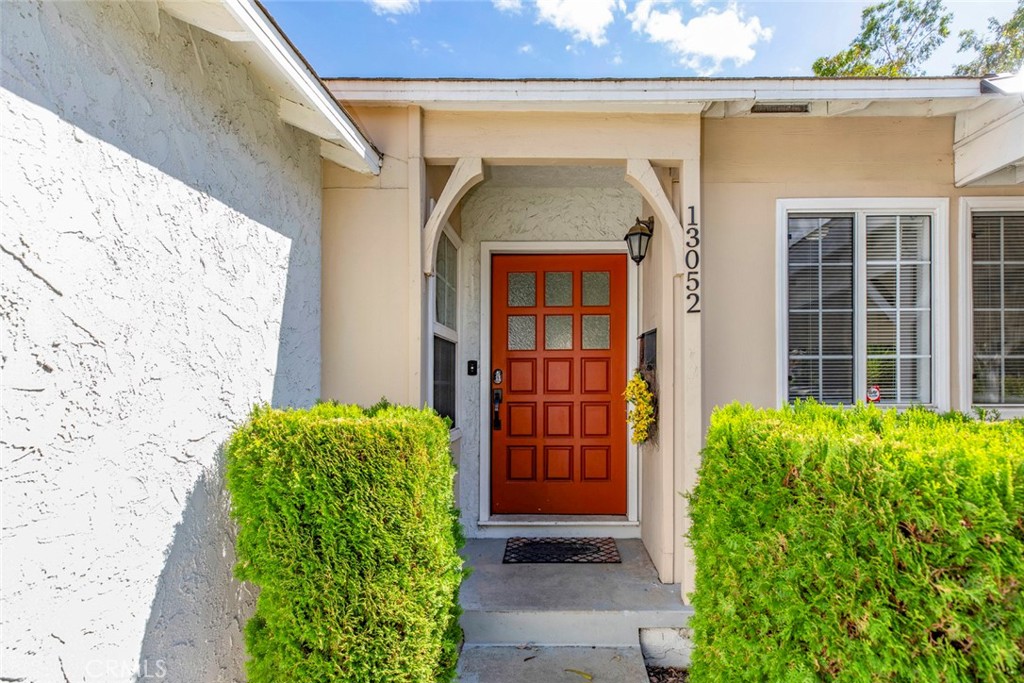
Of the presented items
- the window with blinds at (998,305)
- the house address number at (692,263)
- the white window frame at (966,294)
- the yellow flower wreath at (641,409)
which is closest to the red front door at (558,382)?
the yellow flower wreath at (641,409)

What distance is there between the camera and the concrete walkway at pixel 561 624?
2613mm

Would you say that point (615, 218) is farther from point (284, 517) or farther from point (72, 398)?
point (72, 398)

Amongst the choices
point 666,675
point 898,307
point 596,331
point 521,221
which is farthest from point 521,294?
point 666,675

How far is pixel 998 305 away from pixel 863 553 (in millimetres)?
2974

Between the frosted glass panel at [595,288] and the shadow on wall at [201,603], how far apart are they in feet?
10.0

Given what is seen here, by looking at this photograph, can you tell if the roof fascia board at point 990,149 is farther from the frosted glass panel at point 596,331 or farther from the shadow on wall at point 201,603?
the shadow on wall at point 201,603

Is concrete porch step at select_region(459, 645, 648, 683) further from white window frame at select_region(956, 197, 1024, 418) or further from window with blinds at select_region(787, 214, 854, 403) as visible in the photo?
white window frame at select_region(956, 197, 1024, 418)

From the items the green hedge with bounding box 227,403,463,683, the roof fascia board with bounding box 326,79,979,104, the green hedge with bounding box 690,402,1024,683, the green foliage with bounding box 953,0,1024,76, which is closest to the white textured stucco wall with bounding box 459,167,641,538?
the roof fascia board with bounding box 326,79,979,104

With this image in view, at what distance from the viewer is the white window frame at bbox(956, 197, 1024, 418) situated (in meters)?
3.12

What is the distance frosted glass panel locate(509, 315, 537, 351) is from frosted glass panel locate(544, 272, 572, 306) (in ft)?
0.71

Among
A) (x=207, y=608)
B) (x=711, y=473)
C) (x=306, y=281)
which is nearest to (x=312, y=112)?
(x=306, y=281)

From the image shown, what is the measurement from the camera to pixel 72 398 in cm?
141

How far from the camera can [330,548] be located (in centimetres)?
185

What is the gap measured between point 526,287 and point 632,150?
1610 millimetres
